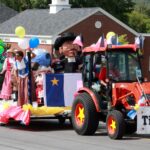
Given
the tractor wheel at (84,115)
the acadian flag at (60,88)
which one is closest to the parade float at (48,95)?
the acadian flag at (60,88)

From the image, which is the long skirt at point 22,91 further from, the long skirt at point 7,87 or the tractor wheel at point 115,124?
the tractor wheel at point 115,124

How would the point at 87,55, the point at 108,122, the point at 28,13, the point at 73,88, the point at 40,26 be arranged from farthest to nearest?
1. the point at 28,13
2. the point at 40,26
3. the point at 73,88
4. the point at 87,55
5. the point at 108,122

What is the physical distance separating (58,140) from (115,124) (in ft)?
3.93

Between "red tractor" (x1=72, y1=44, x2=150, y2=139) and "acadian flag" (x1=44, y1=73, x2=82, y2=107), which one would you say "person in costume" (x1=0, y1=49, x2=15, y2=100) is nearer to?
"acadian flag" (x1=44, y1=73, x2=82, y2=107)

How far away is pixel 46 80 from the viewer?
14172 mm

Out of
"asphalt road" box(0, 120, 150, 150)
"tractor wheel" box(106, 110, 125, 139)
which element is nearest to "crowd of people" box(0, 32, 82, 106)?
"asphalt road" box(0, 120, 150, 150)

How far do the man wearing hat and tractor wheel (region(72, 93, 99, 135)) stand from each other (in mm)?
1454

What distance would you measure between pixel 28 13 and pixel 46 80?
35151mm

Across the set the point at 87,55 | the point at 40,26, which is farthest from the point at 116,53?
the point at 40,26

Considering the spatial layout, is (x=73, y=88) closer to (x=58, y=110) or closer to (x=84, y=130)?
(x=58, y=110)

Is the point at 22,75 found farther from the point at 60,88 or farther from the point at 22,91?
the point at 60,88

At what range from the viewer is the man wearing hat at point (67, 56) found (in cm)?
1451

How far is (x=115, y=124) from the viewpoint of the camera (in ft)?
39.5

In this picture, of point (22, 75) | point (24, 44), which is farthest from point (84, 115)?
point (24, 44)
